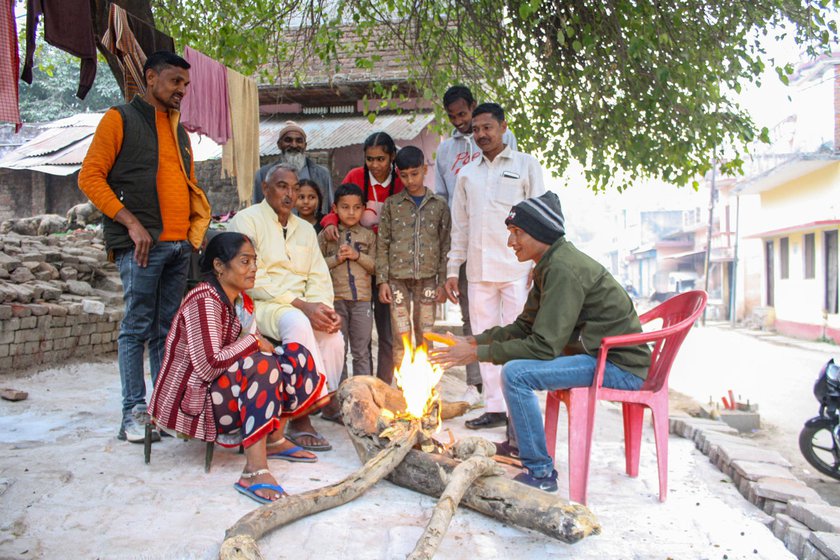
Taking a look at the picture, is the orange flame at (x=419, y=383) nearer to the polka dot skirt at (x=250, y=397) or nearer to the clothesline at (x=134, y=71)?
the polka dot skirt at (x=250, y=397)

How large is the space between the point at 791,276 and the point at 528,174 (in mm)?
21570

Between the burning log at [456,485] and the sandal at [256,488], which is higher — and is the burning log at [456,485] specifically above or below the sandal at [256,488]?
above

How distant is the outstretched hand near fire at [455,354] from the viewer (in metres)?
3.42

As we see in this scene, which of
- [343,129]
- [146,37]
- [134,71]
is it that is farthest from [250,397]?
[343,129]

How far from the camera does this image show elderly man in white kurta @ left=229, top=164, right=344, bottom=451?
4129 mm

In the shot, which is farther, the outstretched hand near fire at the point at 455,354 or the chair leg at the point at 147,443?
the chair leg at the point at 147,443

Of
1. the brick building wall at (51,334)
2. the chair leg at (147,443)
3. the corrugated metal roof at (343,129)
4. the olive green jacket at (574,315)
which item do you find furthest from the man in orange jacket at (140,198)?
the corrugated metal roof at (343,129)

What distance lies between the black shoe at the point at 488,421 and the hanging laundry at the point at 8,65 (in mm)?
3316

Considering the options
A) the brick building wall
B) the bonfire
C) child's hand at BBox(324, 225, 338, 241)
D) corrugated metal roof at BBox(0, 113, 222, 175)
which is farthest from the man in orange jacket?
corrugated metal roof at BBox(0, 113, 222, 175)

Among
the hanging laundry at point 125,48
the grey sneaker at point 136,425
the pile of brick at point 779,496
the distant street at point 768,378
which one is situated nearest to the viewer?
the pile of brick at point 779,496

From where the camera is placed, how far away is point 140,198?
3.84 metres

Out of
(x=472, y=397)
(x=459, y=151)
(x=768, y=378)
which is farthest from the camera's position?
(x=768, y=378)

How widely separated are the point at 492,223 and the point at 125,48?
2.87 meters

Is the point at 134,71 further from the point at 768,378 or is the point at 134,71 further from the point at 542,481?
the point at 768,378
